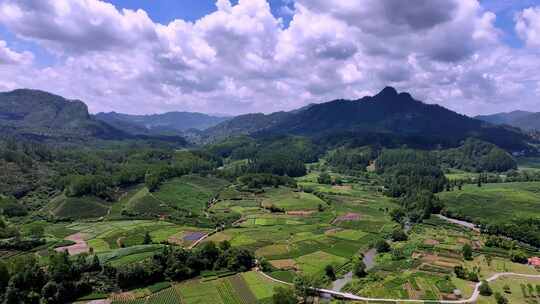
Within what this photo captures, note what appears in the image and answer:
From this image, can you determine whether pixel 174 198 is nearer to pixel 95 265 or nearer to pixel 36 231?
pixel 36 231

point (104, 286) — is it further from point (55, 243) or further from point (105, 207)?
point (105, 207)

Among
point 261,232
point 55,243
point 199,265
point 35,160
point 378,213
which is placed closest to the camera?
point 199,265

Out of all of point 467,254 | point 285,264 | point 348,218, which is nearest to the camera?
point 285,264

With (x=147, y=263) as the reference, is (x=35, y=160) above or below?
above

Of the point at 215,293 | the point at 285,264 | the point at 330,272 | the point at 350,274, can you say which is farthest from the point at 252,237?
the point at 215,293

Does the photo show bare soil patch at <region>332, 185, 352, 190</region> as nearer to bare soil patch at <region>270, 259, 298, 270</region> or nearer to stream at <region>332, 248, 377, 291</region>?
stream at <region>332, 248, 377, 291</region>

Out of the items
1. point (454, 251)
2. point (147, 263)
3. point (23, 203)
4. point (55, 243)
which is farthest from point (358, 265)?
point (23, 203)

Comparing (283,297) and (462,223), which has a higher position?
(283,297)
